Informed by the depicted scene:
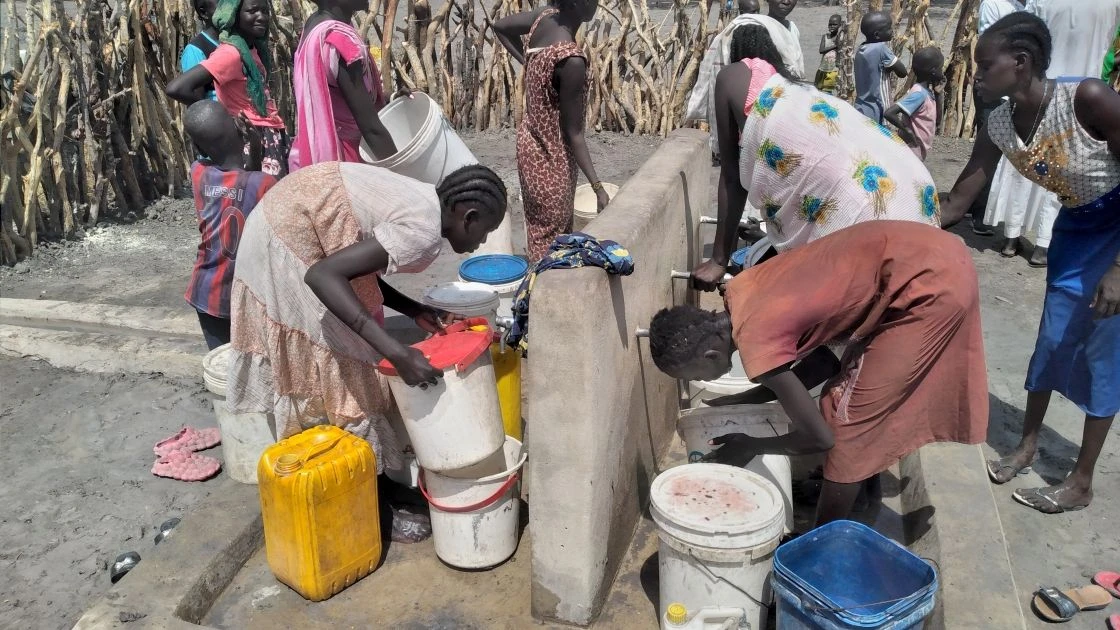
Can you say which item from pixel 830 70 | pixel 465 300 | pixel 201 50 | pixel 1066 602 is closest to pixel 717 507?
pixel 1066 602

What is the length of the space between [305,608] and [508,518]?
74cm

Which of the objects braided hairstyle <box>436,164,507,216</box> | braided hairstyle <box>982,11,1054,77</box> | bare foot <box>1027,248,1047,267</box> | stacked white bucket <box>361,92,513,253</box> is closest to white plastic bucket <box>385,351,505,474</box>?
braided hairstyle <box>436,164,507,216</box>

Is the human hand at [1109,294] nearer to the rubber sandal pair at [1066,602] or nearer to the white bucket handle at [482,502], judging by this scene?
→ the rubber sandal pair at [1066,602]

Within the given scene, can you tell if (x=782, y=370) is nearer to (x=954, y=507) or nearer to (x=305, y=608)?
(x=954, y=507)

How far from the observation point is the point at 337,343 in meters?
3.06

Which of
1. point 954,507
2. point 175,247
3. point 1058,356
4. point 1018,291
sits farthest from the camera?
point 175,247

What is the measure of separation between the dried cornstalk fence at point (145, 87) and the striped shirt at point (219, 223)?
2.60m

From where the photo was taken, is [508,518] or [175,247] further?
[175,247]

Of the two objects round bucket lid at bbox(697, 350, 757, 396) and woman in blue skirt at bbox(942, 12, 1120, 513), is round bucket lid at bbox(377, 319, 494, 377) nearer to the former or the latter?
round bucket lid at bbox(697, 350, 757, 396)

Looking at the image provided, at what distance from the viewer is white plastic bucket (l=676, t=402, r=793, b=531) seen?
120 inches

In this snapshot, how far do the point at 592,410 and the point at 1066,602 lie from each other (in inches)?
74.6

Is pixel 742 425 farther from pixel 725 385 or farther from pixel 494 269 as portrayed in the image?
pixel 494 269

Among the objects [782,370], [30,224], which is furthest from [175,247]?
[782,370]

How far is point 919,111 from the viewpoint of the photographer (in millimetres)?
6574
